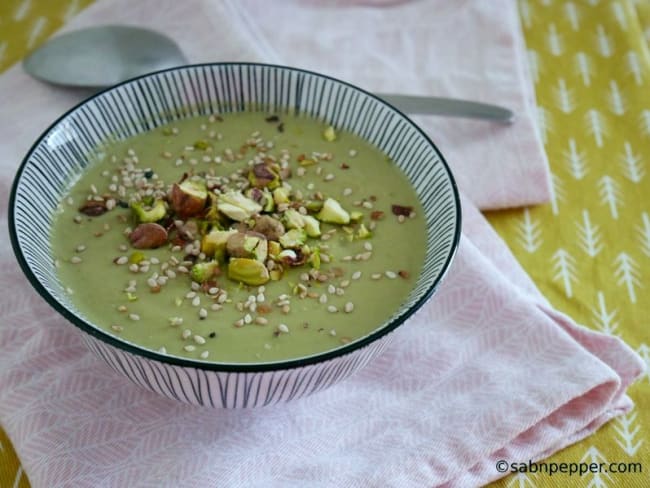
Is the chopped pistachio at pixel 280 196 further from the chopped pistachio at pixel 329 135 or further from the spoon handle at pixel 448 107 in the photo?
the spoon handle at pixel 448 107

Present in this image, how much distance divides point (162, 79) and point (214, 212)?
0.36m

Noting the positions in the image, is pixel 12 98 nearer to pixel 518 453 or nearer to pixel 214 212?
pixel 214 212

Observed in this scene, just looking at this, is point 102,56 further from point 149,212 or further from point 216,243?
point 216,243

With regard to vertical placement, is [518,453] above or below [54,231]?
below

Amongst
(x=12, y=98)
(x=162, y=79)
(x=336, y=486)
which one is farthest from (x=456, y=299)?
(x=12, y=98)

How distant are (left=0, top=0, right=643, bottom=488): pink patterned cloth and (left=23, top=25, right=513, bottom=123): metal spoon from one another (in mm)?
253

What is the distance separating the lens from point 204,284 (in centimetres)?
133

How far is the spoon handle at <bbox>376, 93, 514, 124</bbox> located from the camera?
187cm

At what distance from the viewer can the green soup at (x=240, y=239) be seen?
1277 mm

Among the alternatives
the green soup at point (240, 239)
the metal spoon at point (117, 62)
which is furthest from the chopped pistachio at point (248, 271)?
the metal spoon at point (117, 62)

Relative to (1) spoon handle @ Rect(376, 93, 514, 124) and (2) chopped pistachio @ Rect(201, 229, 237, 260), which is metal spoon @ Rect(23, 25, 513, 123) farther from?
(2) chopped pistachio @ Rect(201, 229, 237, 260)

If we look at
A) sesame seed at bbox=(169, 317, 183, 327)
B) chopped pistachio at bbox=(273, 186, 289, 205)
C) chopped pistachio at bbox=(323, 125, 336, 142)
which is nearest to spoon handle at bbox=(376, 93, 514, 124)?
chopped pistachio at bbox=(323, 125, 336, 142)

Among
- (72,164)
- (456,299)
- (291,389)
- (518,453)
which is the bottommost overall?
(518,453)

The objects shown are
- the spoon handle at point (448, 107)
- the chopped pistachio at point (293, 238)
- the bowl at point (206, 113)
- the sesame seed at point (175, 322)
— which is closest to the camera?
the bowl at point (206, 113)
